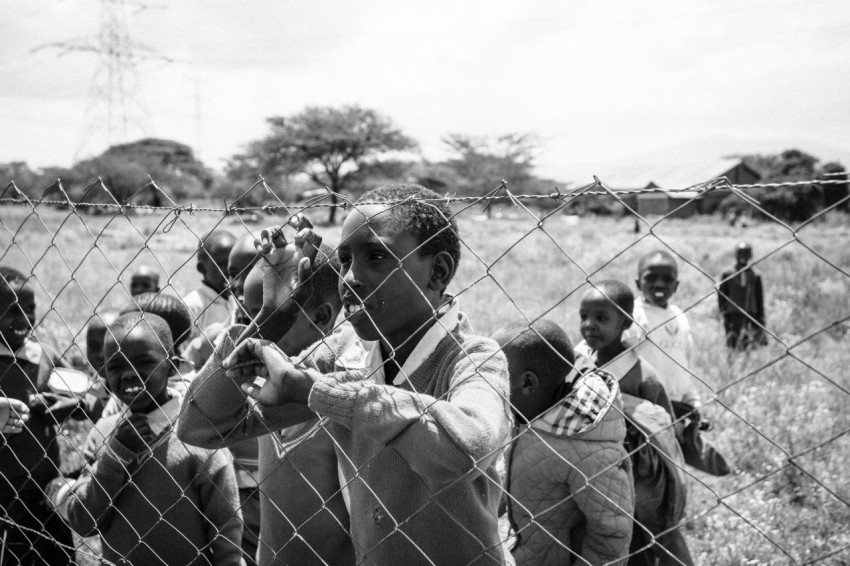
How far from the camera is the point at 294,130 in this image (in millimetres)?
41906

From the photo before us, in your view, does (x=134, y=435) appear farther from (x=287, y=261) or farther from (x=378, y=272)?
(x=378, y=272)

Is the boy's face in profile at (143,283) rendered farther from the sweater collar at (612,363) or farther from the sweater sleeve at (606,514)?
the sweater sleeve at (606,514)

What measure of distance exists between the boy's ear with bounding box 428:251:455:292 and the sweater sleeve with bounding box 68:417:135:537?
Result: 3.58 feet

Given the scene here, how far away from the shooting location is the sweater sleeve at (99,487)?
6.28ft

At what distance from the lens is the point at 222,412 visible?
5.02ft

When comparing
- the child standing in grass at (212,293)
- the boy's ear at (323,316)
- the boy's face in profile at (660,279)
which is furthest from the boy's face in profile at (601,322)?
the child standing in grass at (212,293)

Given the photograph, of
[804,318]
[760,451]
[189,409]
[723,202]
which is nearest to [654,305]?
[760,451]

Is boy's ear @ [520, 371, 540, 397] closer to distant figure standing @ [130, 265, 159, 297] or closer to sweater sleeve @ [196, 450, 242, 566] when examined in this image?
sweater sleeve @ [196, 450, 242, 566]

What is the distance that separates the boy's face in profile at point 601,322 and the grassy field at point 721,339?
131 millimetres

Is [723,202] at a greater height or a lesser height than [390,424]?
lesser

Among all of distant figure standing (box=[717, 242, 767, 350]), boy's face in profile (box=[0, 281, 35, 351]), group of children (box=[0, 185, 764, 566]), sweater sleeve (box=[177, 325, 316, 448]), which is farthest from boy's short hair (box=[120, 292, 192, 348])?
distant figure standing (box=[717, 242, 767, 350])

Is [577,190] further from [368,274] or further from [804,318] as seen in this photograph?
[804,318]

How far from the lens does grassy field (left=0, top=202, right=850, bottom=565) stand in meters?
2.15

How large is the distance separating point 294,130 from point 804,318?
37.5 m
